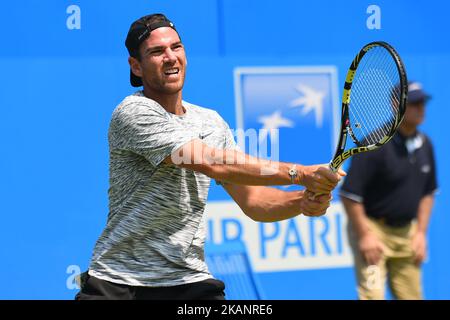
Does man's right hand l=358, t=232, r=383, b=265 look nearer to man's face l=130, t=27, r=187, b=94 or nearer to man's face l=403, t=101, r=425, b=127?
man's face l=403, t=101, r=425, b=127

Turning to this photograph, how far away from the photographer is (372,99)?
4.63m

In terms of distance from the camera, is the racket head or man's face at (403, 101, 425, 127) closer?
the racket head

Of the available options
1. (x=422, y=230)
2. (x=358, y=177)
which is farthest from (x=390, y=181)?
(x=422, y=230)

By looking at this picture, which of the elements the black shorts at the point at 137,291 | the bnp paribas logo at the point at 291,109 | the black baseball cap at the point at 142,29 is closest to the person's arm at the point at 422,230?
the bnp paribas logo at the point at 291,109

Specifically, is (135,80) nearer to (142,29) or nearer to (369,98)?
(142,29)

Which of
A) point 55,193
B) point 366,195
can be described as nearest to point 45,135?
point 55,193

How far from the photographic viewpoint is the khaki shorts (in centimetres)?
576

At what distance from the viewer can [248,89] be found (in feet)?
21.4

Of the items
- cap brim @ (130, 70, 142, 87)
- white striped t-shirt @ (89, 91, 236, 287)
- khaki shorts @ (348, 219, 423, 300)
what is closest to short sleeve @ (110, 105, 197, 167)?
white striped t-shirt @ (89, 91, 236, 287)

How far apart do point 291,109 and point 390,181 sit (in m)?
0.93

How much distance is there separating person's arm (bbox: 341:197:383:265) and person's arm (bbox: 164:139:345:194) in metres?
1.99

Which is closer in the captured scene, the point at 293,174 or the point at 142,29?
the point at 293,174

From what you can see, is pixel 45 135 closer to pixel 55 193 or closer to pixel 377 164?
pixel 55 193

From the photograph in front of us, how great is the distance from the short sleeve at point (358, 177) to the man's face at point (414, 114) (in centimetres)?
38
